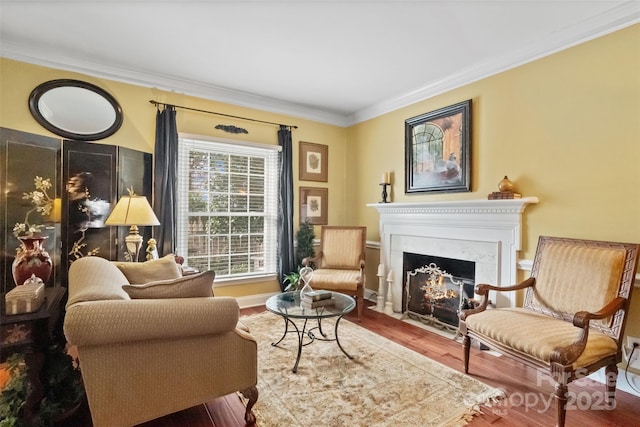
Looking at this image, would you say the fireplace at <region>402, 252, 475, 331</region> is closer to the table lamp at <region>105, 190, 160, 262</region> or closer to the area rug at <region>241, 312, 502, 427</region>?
the area rug at <region>241, 312, 502, 427</region>

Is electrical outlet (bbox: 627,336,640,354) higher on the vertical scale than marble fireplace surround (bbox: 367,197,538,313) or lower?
lower

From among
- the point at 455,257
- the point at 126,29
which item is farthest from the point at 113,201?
the point at 455,257

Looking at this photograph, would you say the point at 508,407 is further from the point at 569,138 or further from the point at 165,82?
the point at 165,82

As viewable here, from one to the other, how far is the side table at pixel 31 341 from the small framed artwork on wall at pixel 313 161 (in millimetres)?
3319

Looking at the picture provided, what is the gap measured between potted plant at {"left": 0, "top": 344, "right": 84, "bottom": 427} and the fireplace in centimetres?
314

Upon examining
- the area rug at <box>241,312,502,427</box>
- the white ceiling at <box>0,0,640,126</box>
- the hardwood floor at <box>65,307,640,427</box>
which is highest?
the white ceiling at <box>0,0,640,126</box>

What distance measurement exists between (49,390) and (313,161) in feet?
12.1

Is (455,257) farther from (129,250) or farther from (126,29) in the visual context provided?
(126,29)

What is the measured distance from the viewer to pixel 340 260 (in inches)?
162

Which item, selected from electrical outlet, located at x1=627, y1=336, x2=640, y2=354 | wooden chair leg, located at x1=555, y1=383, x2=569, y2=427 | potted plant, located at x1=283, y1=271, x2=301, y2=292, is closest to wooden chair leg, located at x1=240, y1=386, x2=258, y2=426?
wooden chair leg, located at x1=555, y1=383, x2=569, y2=427

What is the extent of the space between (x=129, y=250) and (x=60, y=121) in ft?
4.68

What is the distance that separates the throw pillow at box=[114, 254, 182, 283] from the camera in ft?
7.68

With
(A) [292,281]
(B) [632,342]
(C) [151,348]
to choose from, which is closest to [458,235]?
(B) [632,342]

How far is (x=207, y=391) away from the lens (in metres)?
1.76
